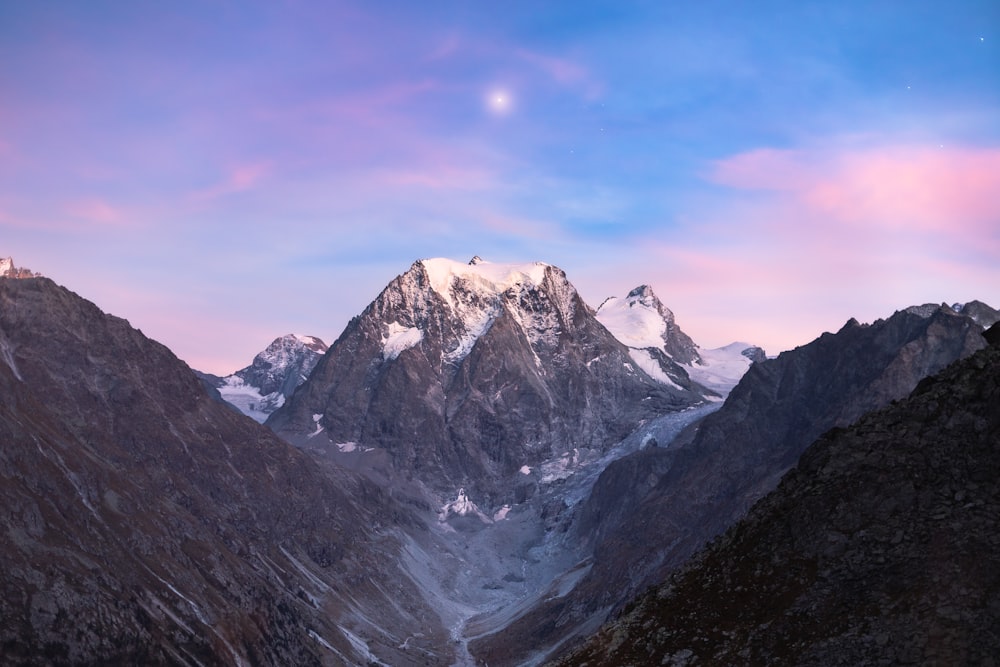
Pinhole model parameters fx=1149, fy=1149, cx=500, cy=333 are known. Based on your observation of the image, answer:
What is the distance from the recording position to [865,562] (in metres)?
62.7

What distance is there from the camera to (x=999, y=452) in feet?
205

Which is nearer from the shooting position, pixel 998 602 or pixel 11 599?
pixel 998 602

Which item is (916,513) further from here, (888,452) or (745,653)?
(745,653)

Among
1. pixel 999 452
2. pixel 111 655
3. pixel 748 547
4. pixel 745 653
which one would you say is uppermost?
pixel 999 452

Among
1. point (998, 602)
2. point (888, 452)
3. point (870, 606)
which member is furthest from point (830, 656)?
point (888, 452)

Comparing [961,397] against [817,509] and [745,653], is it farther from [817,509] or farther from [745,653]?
[745,653]

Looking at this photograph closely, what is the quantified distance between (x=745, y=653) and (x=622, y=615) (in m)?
17.4

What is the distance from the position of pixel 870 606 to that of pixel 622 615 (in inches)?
876

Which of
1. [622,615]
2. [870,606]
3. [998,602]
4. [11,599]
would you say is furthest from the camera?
[11,599]

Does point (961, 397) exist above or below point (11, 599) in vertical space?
above

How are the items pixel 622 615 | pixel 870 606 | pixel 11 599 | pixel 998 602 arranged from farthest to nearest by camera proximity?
pixel 11 599
pixel 622 615
pixel 870 606
pixel 998 602

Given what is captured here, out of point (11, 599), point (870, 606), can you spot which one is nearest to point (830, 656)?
point (870, 606)

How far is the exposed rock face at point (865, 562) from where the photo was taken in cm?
5747

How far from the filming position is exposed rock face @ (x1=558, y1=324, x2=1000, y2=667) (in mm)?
57469
